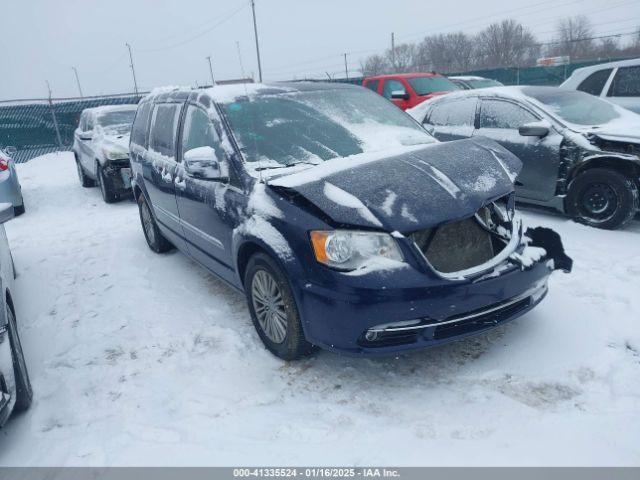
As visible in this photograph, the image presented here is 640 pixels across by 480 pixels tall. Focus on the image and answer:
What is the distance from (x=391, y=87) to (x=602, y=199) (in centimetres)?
773

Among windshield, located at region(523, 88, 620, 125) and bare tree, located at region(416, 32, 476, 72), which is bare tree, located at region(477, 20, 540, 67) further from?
windshield, located at region(523, 88, 620, 125)

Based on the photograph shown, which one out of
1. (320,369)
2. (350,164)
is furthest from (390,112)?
(320,369)

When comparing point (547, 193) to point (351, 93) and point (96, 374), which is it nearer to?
point (351, 93)

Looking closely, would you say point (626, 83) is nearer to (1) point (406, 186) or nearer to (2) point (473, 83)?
(2) point (473, 83)

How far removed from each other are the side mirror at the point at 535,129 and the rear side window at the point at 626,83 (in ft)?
11.0

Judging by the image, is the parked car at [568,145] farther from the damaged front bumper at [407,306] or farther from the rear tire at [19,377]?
the rear tire at [19,377]

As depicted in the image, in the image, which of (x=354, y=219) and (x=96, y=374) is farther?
(x=96, y=374)

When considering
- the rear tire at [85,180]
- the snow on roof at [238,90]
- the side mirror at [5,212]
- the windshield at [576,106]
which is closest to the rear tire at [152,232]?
the snow on roof at [238,90]

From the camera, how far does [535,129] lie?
529 centimetres

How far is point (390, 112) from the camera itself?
4.15 m

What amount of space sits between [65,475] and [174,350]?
1.20 metres

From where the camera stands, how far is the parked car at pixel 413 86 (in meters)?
11.5

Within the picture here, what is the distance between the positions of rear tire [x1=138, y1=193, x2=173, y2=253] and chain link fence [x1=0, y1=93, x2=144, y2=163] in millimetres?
14914

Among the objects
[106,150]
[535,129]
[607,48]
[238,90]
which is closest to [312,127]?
[238,90]
